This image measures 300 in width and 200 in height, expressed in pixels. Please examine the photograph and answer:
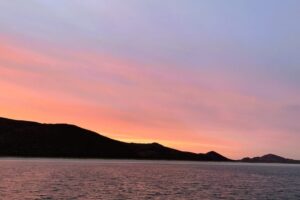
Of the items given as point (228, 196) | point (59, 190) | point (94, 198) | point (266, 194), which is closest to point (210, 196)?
point (228, 196)

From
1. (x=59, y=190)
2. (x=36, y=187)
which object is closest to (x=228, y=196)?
(x=59, y=190)

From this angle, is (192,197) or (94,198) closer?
(94,198)

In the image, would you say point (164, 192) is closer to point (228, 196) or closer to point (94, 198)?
point (228, 196)

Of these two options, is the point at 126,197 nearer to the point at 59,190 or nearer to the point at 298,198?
the point at 59,190

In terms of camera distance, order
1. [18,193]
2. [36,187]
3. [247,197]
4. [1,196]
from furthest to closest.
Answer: [36,187], [247,197], [18,193], [1,196]

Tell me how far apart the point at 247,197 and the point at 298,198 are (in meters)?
10.3

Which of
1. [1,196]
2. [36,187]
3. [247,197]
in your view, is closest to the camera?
[1,196]

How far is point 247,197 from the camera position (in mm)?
Result: 87562

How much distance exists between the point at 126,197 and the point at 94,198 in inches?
229

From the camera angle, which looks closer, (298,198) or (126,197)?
(126,197)

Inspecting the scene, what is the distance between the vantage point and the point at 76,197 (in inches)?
3071

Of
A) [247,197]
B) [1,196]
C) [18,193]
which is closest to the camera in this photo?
[1,196]

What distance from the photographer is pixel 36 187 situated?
93250 mm

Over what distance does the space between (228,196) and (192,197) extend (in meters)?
8.94
